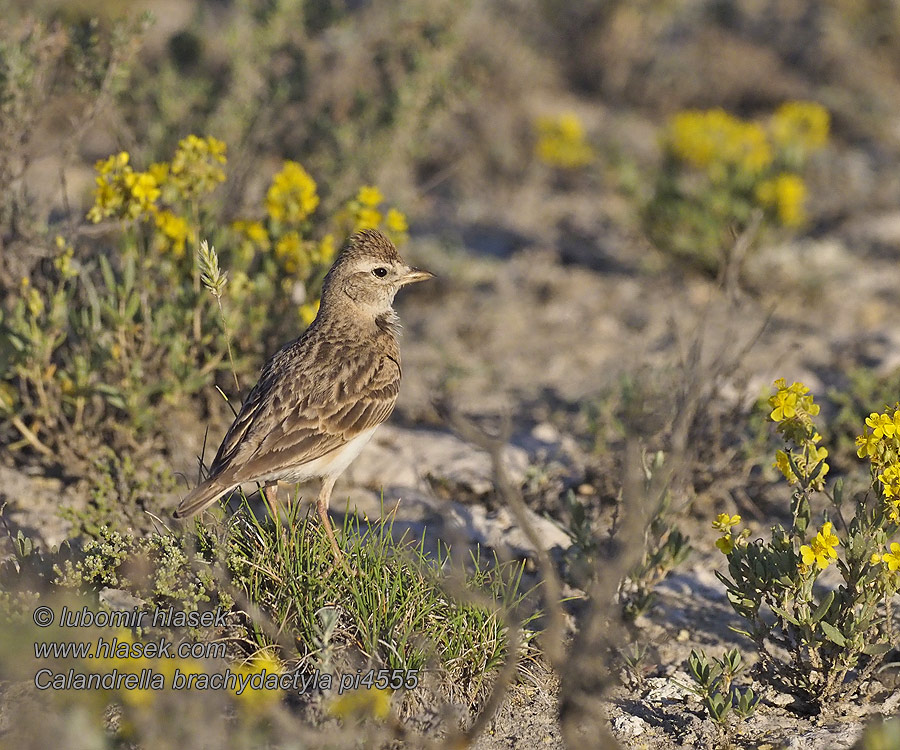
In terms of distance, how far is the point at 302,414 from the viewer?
477cm

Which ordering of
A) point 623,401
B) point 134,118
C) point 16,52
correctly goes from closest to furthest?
1. point 16,52
2. point 623,401
3. point 134,118

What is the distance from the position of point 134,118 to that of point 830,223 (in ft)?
21.7

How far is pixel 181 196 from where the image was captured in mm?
5633

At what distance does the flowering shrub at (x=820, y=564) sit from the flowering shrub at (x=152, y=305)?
273cm

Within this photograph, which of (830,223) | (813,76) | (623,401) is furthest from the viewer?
(813,76)

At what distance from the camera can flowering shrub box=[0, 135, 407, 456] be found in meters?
5.38

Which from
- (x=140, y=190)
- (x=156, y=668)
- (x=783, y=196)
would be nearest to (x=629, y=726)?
(x=156, y=668)

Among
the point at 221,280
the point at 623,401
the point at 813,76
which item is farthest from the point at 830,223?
the point at 221,280

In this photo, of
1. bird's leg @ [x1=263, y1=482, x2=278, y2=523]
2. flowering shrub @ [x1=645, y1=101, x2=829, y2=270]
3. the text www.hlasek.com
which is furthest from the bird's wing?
flowering shrub @ [x1=645, y1=101, x2=829, y2=270]

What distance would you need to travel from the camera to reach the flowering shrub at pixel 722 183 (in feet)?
27.4

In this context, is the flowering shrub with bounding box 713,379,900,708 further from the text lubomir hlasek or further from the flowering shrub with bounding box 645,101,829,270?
the flowering shrub with bounding box 645,101,829,270

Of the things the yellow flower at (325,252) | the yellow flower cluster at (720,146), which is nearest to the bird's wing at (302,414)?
the yellow flower at (325,252)

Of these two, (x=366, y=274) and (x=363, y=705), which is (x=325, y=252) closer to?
(x=366, y=274)

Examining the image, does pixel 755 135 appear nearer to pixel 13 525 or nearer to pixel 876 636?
pixel 876 636
